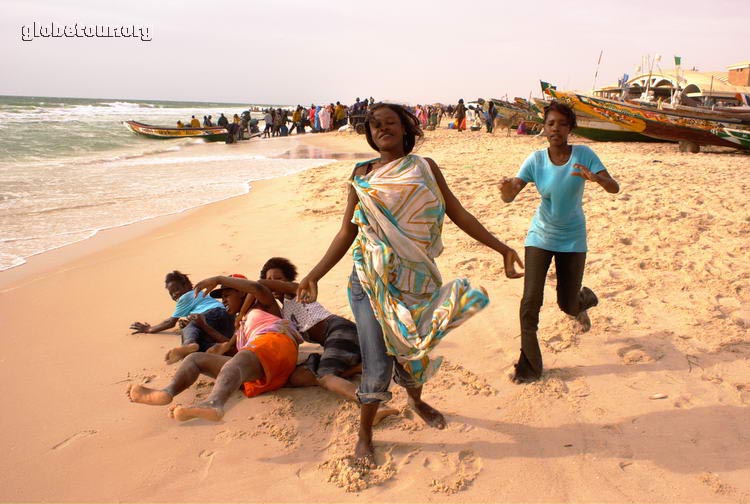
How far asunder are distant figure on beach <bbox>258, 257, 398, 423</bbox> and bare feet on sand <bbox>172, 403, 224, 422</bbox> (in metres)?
0.69

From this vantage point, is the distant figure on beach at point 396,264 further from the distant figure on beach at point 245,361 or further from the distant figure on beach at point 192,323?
the distant figure on beach at point 192,323

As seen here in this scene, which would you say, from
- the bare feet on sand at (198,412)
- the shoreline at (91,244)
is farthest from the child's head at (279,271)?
the shoreline at (91,244)

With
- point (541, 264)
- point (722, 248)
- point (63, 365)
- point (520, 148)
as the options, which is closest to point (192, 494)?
point (63, 365)

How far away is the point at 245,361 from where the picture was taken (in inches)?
110

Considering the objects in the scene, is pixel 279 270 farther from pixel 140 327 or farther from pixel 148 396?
pixel 140 327

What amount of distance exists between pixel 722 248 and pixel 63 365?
549 cm

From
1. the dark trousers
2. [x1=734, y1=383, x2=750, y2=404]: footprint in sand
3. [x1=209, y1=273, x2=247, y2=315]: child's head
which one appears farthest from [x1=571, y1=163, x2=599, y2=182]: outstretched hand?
[x1=209, y1=273, x2=247, y2=315]: child's head

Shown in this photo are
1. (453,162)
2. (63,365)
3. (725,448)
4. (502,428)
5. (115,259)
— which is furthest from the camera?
(453,162)

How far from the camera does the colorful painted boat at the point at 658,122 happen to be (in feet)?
42.3

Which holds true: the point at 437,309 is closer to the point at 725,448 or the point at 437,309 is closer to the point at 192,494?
the point at 192,494

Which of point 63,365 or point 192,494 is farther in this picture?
point 63,365

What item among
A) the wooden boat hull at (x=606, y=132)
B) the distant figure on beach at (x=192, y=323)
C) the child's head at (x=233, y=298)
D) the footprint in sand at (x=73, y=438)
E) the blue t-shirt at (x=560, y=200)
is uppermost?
the wooden boat hull at (x=606, y=132)

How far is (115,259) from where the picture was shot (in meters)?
5.84

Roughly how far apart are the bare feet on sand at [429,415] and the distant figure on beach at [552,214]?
657mm
